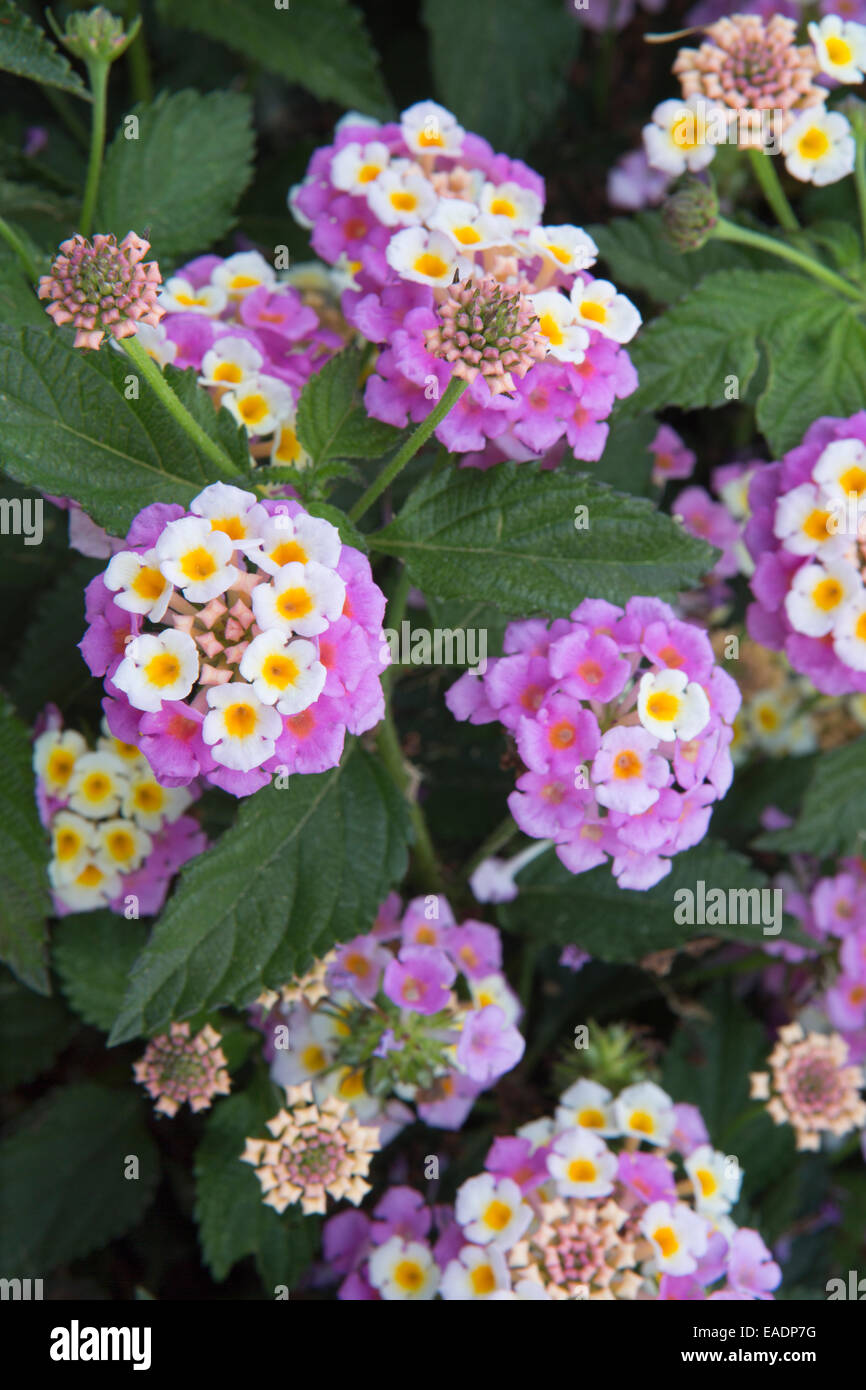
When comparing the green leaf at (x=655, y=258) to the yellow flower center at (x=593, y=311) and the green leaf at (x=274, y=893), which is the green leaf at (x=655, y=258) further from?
the green leaf at (x=274, y=893)

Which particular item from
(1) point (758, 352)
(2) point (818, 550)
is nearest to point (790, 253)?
(1) point (758, 352)

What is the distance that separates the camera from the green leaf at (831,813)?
1714 mm

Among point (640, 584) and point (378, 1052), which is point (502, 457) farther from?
point (378, 1052)

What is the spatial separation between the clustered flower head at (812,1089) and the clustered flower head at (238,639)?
0.95m

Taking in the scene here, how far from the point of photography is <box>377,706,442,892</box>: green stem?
1483 mm

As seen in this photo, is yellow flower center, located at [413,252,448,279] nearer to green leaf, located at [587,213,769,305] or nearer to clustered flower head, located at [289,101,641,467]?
clustered flower head, located at [289,101,641,467]

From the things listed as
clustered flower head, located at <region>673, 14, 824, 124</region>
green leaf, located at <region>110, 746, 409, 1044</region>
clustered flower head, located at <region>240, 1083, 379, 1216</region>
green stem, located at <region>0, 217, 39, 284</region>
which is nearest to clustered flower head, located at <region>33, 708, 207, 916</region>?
green leaf, located at <region>110, 746, 409, 1044</region>

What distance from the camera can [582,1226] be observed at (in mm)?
1412

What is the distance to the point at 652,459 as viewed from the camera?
5.77ft

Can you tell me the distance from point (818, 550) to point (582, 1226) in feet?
2.84

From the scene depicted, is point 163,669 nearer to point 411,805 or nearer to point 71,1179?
point 411,805

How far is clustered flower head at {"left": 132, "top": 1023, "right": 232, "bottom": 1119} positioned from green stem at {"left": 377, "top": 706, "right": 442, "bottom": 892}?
0.37 meters

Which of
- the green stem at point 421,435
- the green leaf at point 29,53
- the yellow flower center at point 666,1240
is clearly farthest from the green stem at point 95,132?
the yellow flower center at point 666,1240
